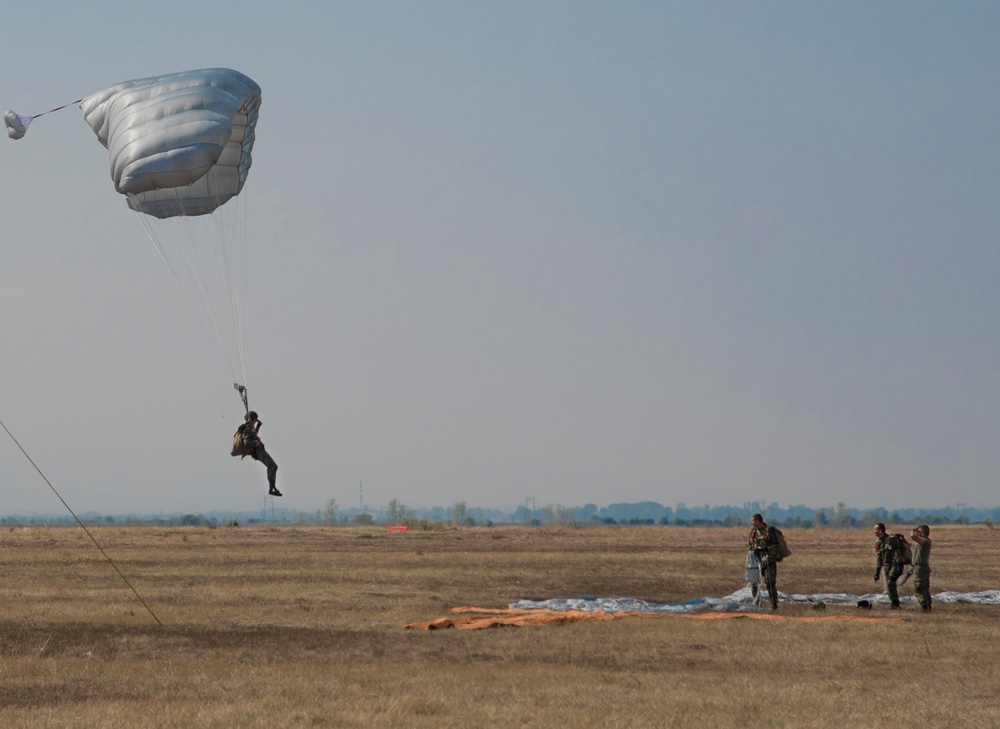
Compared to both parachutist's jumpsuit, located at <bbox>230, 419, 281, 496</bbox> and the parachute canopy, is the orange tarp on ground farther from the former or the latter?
the parachute canopy

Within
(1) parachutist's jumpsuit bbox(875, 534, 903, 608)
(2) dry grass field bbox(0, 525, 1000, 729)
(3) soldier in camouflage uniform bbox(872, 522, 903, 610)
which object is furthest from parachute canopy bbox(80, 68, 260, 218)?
(1) parachutist's jumpsuit bbox(875, 534, 903, 608)

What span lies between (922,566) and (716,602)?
12.2 ft

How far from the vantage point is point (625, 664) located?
48.6ft

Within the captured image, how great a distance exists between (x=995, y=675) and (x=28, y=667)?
37.5 ft

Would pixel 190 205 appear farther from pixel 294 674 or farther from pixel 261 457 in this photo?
pixel 294 674

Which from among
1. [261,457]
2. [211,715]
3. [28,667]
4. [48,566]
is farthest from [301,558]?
[211,715]

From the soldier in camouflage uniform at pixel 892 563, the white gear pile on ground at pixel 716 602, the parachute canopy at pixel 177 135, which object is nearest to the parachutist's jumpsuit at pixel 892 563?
the soldier in camouflage uniform at pixel 892 563

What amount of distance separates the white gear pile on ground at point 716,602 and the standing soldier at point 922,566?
4.55 feet

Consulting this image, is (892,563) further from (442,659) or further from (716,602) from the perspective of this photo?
(442,659)

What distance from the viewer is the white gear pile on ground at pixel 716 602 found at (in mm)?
21109

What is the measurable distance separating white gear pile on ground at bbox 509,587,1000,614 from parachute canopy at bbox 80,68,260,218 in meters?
9.37

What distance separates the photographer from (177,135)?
1852cm

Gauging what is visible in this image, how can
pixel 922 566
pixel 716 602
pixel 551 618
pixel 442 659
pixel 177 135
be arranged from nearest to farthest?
pixel 442 659 < pixel 177 135 < pixel 551 618 < pixel 922 566 < pixel 716 602

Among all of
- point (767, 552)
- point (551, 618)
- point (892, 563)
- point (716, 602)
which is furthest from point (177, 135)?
point (892, 563)
